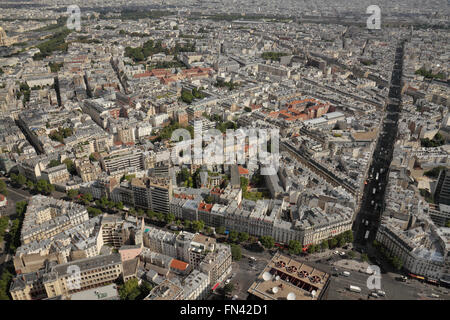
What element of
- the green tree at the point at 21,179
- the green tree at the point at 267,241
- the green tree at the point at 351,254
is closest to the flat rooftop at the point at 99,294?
the green tree at the point at 267,241

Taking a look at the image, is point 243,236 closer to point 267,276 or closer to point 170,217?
point 267,276

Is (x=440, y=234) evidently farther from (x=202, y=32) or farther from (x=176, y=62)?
(x=202, y=32)

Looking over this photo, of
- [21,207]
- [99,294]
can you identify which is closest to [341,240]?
[99,294]

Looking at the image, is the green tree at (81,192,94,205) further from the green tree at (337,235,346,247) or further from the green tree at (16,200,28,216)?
the green tree at (337,235,346,247)

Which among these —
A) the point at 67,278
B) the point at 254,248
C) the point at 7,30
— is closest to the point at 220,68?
the point at 254,248

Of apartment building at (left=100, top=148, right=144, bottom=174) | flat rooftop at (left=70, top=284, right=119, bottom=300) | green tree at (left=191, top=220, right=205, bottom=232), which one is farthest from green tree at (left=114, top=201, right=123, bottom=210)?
flat rooftop at (left=70, top=284, right=119, bottom=300)
